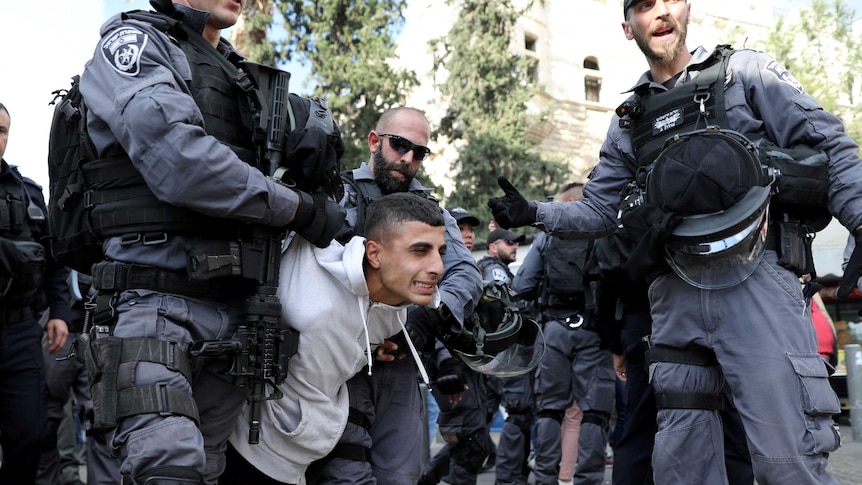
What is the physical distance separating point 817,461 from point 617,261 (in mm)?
1953

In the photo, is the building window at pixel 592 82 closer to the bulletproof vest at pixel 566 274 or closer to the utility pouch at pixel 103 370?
the bulletproof vest at pixel 566 274

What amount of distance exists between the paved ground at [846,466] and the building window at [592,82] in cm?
2270

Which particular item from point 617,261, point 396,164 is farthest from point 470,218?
point 396,164

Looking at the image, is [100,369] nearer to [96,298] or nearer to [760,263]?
[96,298]

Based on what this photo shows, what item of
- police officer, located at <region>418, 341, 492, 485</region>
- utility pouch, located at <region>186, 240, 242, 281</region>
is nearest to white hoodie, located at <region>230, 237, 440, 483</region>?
utility pouch, located at <region>186, 240, 242, 281</region>

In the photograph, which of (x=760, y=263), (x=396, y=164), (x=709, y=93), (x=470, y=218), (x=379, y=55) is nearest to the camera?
(x=760, y=263)

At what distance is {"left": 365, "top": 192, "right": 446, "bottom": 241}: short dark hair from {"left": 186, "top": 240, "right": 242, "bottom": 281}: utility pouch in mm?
580

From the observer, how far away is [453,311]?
3.71 m

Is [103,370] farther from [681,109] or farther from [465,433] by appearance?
[465,433]

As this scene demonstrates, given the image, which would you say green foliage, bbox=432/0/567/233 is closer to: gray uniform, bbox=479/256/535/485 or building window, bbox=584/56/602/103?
building window, bbox=584/56/602/103

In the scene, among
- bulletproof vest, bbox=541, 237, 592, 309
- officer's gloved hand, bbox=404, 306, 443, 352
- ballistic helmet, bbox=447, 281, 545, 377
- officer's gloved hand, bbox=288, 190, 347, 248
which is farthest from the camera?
bulletproof vest, bbox=541, 237, 592, 309

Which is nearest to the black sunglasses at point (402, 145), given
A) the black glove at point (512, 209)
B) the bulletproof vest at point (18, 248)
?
the black glove at point (512, 209)

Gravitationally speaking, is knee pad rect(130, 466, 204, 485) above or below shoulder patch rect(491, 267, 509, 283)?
below

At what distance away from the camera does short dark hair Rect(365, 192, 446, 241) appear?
308cm
